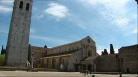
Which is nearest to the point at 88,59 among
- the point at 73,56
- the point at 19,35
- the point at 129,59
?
the point at 73,56

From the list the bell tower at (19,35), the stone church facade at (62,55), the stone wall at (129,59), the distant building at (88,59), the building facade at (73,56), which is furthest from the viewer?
the bell tower at (19,35)

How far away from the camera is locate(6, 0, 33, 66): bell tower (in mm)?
52688

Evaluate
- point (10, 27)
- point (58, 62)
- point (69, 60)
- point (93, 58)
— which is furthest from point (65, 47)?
point (10, 27)

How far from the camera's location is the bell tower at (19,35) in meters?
52.7

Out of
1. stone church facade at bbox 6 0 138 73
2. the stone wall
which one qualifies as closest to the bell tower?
stone church facade at bbox 6 0 138 73

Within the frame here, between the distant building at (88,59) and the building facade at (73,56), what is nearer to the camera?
the distant building at (88,59)

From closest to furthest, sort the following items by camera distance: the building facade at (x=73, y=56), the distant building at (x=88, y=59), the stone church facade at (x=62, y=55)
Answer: the distant building at (x=88, y=59) < the stone church facade at (x=62, y=55) < the building facade at (x=73, y=56)

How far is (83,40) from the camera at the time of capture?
2272 inches

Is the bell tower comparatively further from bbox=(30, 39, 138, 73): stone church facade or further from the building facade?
bbox=(30, 39, 138, 73): stone church facade

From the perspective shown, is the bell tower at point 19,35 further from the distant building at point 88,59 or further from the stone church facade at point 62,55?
the distant building at point 88,59

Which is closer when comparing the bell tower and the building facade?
the building facade

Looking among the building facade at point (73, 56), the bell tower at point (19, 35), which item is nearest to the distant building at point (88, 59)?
the building facade at point (73, 56)

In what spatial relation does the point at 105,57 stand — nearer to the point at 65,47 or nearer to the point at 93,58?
the point at 93,58

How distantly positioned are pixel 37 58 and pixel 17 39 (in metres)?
19.5
